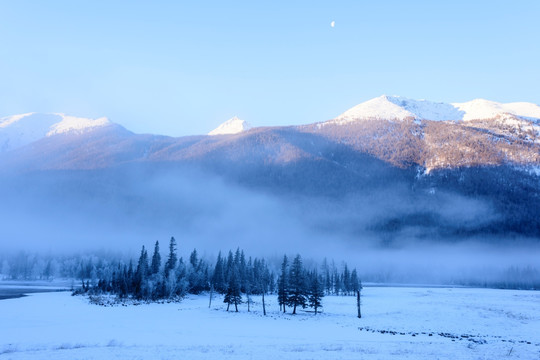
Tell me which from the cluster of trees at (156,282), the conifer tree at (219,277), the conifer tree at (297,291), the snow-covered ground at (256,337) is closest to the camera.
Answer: the snow-covered ground at (256,337)

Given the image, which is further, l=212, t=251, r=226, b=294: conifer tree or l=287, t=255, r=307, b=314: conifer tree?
l=212, t=251, r=226, b=294: conifer tree

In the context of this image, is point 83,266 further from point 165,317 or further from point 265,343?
point 265,343

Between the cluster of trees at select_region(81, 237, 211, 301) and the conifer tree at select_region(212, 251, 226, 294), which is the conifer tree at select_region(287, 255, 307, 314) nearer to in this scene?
the cluster of trees at select_region(81, 237, 211, 301)

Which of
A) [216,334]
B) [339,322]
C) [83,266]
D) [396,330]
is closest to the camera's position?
[216,334]

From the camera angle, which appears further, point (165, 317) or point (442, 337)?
point (165, 317)

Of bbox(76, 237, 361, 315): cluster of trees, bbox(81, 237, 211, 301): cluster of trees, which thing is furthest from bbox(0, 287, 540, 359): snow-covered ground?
bbox(81, 237, 211, 301): cluster of trees

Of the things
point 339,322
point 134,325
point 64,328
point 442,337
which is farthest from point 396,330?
point 64,328

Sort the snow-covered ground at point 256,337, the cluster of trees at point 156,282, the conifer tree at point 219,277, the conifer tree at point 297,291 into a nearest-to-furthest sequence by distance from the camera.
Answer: the snow-covered ground at point 256,337, the conifer tree at point 297,291, the cluster of trees at point 156,282, the conifer tree at point 219,277

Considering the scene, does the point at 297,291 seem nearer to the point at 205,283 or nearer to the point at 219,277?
the point at 219,277

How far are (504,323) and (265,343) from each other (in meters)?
41.3

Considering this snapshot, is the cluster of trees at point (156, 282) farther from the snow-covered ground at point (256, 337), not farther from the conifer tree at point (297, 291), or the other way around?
the conifer tree at point (297, 291)

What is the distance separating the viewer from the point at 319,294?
6975cm

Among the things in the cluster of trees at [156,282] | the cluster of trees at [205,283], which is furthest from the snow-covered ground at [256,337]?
the cluster of trees at [156,282]

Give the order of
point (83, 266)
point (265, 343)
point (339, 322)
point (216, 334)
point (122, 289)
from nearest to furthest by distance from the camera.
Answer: point (265, 343)
point (216, 334)
point (339, 322)
point (122, 289)
point (83, 266)
